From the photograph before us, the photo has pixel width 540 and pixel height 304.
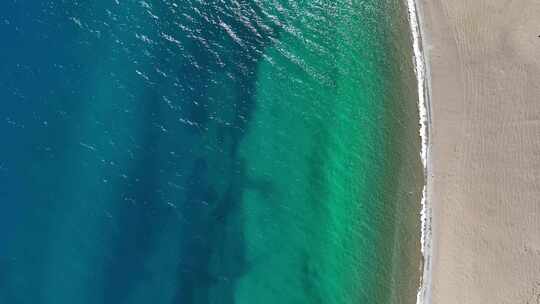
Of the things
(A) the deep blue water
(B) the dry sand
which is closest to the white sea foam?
(B) the dry sand

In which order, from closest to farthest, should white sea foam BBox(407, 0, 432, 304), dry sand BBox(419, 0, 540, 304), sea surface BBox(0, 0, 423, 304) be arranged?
1. dry sand BBox(419, 0, 540, 304)
2. white sea foam BBox(407, 0, 432, 304)
3. sea surface BBox(0, 0, 423, 304)

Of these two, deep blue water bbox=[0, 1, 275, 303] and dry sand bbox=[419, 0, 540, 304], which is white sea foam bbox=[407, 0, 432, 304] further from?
deep blue water bbox=[0, 1, 275, 303]

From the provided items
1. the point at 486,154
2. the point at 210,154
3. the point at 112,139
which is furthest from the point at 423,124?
the point at 112,139

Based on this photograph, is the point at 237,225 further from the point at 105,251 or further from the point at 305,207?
the point at 105,251

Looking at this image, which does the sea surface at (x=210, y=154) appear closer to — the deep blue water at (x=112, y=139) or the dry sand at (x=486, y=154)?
the deep blue water at (x=112, y=139)

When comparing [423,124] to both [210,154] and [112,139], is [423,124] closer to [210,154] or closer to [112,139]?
[210,154]

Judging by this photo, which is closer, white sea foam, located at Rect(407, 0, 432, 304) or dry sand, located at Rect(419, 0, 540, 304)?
dry sand, located at Rect(419, 0, 540, 304)

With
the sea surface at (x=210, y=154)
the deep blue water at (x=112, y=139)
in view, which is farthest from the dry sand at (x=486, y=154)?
the deep blue water at (x=112, y=139)
